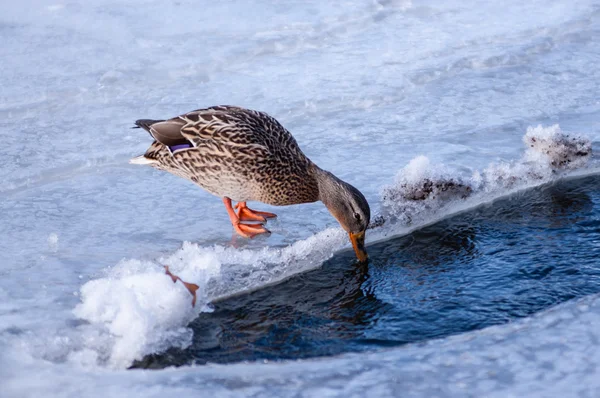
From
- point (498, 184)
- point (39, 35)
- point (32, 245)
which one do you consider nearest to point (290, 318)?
point (32, 245)

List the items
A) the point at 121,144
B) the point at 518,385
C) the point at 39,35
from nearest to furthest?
1. the point at 518,385
2. the point at 121,144
3. the point at 39,35

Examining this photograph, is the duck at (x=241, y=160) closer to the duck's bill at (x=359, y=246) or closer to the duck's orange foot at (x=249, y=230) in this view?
the duck's orange foot at (x=249, y=230)

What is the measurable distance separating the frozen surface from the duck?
19cm

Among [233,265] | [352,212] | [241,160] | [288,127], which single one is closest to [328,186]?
[352,212]

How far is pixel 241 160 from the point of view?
4512 millimetres

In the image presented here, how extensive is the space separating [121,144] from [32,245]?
1.58 metres

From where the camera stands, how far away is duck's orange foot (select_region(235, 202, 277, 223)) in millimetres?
4785

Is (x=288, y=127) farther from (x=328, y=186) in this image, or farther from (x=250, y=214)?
(x=328, y=186)

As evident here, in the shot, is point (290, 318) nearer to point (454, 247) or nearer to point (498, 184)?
point (454, 247)

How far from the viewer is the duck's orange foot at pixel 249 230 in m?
4.52

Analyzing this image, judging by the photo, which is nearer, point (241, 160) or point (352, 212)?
point (352, 212)

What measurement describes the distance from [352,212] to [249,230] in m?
0.69

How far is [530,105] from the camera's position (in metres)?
6.11

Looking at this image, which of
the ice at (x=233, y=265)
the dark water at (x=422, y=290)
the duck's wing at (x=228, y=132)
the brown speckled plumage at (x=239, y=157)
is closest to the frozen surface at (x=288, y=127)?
the ice at (x=233, y=265)
